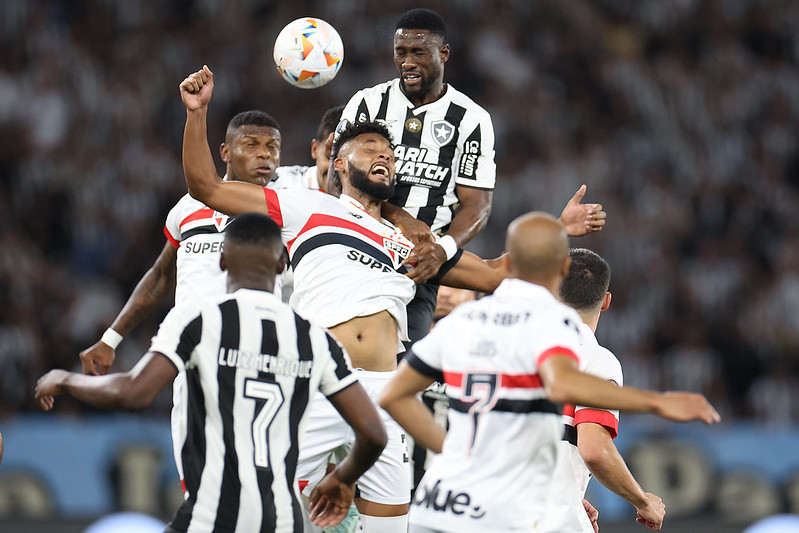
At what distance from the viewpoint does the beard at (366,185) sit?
6727mm

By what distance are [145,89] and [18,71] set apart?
68.7 inches

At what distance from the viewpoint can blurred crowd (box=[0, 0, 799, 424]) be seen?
13734mm

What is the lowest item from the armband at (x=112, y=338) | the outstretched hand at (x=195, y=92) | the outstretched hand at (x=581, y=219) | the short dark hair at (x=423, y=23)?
the armband at (x=112, y=338)

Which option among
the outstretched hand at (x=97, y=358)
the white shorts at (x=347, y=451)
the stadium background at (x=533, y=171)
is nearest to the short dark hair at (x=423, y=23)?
the white shorts at (x=347, y=451)

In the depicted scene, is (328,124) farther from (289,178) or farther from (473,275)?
(473,275)

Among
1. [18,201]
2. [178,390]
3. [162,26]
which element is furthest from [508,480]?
[162,26]

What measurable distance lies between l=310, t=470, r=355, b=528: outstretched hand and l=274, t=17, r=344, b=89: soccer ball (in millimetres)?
3102

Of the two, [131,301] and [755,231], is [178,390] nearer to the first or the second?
[131,301]

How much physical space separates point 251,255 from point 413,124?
2955 millimetres

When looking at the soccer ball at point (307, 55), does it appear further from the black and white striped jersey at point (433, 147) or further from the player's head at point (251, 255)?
the player's head at point (251, 255)

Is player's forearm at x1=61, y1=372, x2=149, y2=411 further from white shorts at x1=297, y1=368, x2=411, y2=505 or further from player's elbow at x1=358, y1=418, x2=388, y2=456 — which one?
white shorts at x1=297, y1=368, x2=411, y2=505

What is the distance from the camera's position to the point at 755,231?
16.1 m

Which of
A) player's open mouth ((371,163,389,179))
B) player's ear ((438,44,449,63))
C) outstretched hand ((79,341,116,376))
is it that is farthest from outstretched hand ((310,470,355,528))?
player's ear ((438,44,449,63))

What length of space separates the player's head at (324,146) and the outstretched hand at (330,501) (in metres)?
2.93
